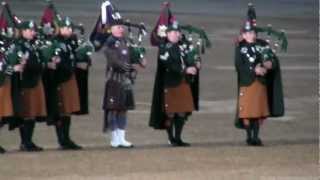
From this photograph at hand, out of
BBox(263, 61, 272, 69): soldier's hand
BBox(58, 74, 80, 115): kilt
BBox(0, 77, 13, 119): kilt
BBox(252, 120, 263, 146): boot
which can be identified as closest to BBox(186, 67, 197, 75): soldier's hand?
BBox(263, 61, 272, 69): soldier's hand

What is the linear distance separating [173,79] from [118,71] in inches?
29.1

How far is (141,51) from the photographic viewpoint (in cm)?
1230

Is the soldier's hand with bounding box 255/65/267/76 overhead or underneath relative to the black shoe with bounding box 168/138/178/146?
overhead

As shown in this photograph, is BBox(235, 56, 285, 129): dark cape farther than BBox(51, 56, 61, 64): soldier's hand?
Yes

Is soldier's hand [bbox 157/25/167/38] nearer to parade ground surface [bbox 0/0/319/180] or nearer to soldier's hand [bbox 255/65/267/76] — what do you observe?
soldier's hand [bbox 255/65/267/76]

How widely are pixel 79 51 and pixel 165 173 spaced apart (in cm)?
242

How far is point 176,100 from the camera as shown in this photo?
1239 cm

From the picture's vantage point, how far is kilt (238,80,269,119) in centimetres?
1243

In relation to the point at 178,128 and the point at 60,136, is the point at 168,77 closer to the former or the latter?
the point at 178,128

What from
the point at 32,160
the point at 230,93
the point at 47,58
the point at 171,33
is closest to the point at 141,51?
the point at 171,33

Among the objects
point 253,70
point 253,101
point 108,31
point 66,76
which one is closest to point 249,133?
point 253,101

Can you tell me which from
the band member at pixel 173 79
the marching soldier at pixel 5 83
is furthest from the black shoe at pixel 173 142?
the marching soldier at pixel 5 83

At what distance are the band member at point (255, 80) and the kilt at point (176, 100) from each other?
72cm

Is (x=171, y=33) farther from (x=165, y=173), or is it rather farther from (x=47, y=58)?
(x=165, y=173)
